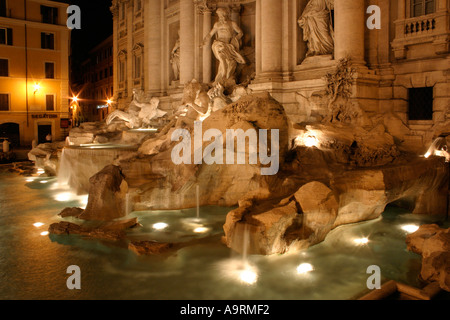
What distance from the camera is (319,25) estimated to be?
12516 millimetres

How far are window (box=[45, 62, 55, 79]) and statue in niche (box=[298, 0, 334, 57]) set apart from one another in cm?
2048

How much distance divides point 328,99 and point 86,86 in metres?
39.3

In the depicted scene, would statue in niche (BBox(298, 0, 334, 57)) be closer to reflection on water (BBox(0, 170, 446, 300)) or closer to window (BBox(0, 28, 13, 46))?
reflection on water (BBox(0, 170, 446, 300))

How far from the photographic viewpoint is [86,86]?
45.1 meters

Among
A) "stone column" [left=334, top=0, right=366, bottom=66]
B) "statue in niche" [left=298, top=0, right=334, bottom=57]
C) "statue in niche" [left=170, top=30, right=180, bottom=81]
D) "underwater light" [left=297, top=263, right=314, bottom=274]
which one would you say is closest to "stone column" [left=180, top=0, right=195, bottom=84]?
"statue in niche" [left=170, top=30, right=180, bottom=81]

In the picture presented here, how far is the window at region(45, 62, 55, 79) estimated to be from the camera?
2736cm

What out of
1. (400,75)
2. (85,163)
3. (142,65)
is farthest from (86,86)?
(400,75)

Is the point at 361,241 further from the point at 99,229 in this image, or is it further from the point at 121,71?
the point at 121,71

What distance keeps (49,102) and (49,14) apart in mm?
5863

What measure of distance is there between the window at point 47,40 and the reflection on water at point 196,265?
2242 centimetres

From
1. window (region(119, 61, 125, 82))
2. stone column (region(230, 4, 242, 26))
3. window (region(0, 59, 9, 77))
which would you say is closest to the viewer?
stone column (region(230, 4, 242, 26))

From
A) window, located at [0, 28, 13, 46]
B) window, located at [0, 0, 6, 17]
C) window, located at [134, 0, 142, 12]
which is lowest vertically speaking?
window, located at [0, 28, 13, 46]
